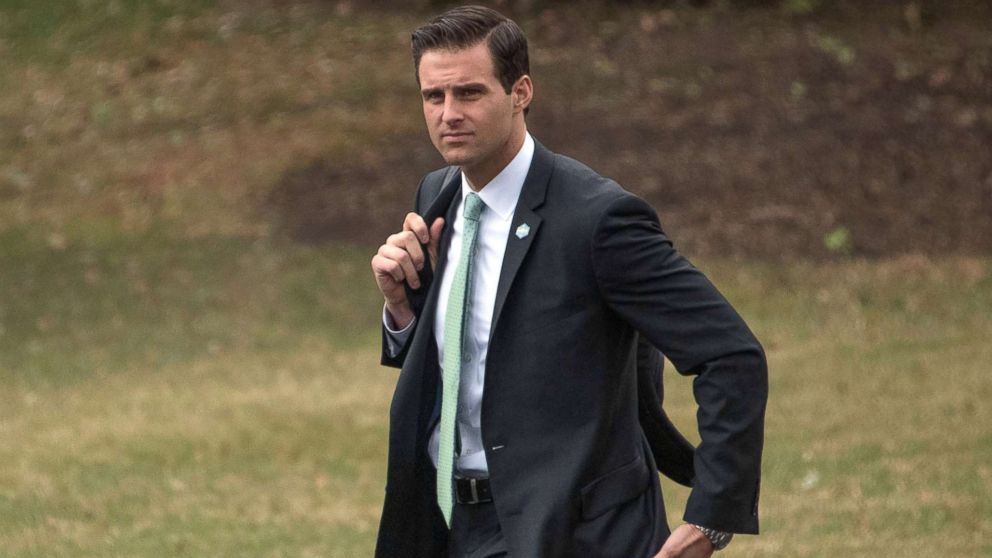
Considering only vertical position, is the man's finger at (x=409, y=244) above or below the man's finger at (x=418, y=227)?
below

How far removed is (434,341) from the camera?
399 centimetres

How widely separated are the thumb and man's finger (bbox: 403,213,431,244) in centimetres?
1

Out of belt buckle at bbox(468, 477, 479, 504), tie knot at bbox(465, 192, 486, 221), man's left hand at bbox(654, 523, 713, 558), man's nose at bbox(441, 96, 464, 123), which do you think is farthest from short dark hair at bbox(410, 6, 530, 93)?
man's left hand at bbox(654, 523, 713, 558)

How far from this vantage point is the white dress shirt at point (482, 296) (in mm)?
3902

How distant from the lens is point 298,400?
461 inches

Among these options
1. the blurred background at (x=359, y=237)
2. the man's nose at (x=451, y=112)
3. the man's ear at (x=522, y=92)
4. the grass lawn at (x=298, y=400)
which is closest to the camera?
the man's nose at (x=451, y=112)

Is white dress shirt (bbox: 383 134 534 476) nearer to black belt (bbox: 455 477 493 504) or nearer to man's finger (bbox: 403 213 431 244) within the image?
black belt (bbox: 455 477 493 504)

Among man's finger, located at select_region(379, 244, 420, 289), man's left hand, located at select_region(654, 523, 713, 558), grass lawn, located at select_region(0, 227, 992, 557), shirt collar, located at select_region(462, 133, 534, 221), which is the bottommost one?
grass lawn, located at select_region(0, 227, 992, 557)

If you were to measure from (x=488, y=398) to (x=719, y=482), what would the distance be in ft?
1.78

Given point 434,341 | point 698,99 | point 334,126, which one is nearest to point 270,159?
point 334,126

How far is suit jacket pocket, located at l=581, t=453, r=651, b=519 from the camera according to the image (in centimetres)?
381

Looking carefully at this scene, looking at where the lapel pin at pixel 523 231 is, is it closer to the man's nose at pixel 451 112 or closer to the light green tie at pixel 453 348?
the light green tie at pixel 453 348

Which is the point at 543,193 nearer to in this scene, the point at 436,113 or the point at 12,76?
the point at 436,113

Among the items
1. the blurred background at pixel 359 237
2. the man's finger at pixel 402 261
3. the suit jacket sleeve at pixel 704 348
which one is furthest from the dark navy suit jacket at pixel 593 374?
the blurred background at pixel 359 237
